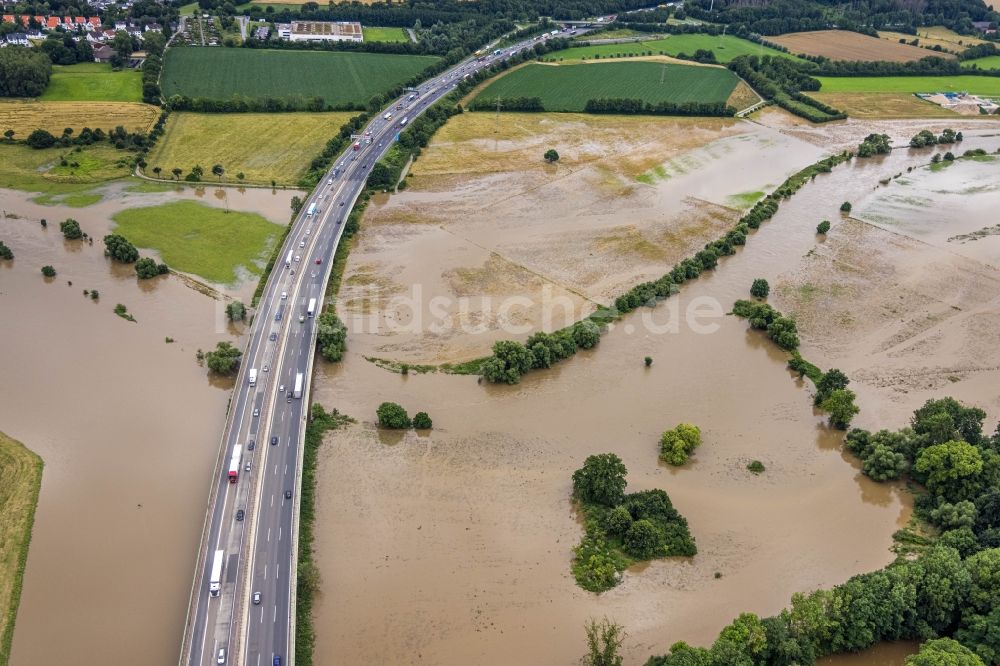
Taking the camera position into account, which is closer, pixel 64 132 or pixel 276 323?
pixel 276 323

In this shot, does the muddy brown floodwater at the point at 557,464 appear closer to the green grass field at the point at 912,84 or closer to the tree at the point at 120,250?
the tree at the point at 120,250

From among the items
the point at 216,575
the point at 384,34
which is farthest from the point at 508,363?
the point at 384,34

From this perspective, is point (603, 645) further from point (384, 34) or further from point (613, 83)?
point (384, 34)

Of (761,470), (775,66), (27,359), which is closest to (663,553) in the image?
(761,470)

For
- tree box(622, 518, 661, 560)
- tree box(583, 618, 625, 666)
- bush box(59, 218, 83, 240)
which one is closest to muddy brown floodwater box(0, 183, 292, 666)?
bush box(59, 218, 83, 240)

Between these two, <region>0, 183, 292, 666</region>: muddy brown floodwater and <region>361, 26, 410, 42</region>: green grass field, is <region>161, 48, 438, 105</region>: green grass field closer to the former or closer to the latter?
<region>361, 26, 410, 42</region>: green grass field

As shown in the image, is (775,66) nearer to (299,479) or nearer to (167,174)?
(167,174)

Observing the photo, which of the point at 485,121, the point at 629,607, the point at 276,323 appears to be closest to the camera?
the point at 629,607
